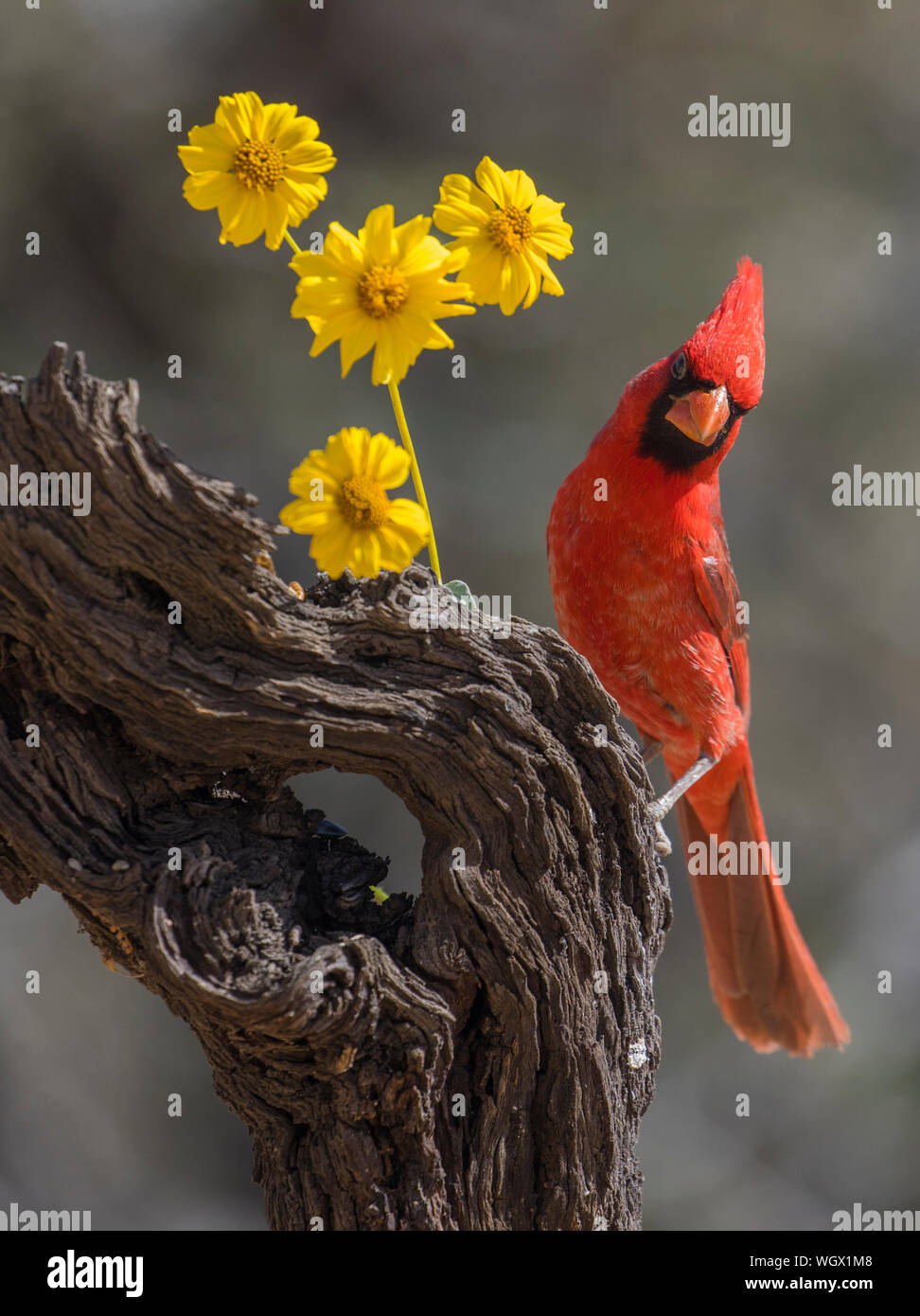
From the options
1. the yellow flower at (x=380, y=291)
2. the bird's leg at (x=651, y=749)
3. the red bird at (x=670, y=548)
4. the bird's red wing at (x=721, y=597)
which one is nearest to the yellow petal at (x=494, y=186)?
the yellow flower at (x=380, y=291)

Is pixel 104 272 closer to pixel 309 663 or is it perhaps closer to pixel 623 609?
pixel 623 609

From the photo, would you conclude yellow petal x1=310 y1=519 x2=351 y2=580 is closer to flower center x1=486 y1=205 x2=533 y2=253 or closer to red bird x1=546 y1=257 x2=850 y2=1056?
flower center x1=486 y1=205 x2=533 y2=253

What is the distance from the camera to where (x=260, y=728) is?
1.50 metres

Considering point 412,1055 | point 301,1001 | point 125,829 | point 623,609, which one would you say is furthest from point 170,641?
point 623,609

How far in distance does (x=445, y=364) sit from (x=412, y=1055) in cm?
290

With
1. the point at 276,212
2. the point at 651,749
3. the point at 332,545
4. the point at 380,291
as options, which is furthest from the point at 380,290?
the point at 651,749

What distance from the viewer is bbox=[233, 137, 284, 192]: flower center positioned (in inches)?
58.0

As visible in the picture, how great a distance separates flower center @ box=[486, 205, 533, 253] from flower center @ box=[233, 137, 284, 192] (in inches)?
10.0

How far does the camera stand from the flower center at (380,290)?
1.41 meters

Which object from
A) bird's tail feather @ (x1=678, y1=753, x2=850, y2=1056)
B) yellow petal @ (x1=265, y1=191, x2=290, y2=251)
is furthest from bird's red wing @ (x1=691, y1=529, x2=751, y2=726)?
yellow petal @ (x1=265, y1=191, x2=290, y2=251)

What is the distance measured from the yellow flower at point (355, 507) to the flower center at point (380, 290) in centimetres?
14

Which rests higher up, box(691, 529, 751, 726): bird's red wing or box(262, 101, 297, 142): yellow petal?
box(262, 101, 297, 142): yellow petal

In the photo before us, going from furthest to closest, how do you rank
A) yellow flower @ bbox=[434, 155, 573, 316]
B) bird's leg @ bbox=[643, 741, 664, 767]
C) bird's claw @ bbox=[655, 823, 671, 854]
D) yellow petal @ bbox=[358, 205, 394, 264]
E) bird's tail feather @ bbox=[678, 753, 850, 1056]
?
bird's tail feather @ bbox=[678, 753, 850, 1056] → bird's leg @ bbox=[643, 741, 664, 767] → bird's claw @ bbox=[655, 823, 671, 854] → yellow flower @ bbox=[434, 155, 573, 316] → yellow petal @ bbox=[358, 205, 394, 264]

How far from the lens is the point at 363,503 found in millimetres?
1456
